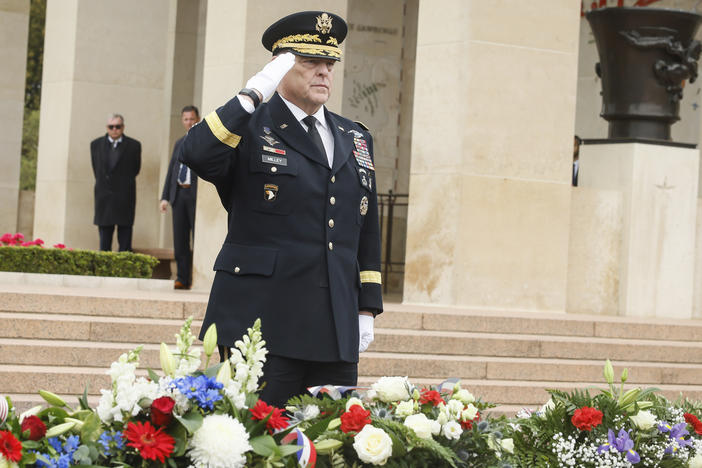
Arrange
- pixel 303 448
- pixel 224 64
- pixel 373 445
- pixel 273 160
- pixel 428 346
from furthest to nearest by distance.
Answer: pixel 224 64 < pixel 428 346 < pixel 273 160 < pixel 373 445 < pixel 303 448

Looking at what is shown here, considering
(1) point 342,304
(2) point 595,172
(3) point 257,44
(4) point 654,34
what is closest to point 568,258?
(2) point 595,172

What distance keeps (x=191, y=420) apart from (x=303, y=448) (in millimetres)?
280

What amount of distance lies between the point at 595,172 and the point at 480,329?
3.49 m

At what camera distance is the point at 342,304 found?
13.9 ft

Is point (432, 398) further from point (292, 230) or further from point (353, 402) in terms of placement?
point (292, 230)

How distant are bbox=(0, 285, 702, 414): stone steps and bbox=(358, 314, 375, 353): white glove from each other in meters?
3.29

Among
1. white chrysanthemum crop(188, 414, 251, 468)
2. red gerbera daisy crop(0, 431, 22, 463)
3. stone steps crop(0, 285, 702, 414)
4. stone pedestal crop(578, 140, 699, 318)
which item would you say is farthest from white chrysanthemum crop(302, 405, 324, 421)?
stone pedestal crop(578, 140, 699, 318)

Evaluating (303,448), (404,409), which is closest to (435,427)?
(404,409)

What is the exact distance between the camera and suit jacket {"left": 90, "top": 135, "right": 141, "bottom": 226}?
14836 millimetres

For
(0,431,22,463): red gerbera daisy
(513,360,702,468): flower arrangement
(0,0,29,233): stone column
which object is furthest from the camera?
(0,0,29,233): stone column

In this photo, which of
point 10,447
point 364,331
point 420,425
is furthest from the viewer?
point 364,331

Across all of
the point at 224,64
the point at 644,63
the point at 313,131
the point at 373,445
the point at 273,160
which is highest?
the point at 644,63

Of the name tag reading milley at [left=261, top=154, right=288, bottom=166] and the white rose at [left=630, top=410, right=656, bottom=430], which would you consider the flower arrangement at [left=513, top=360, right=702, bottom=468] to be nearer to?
the white rose at [left=630, top=410, right=656, bottom=430]

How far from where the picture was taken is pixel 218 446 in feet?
8.68
